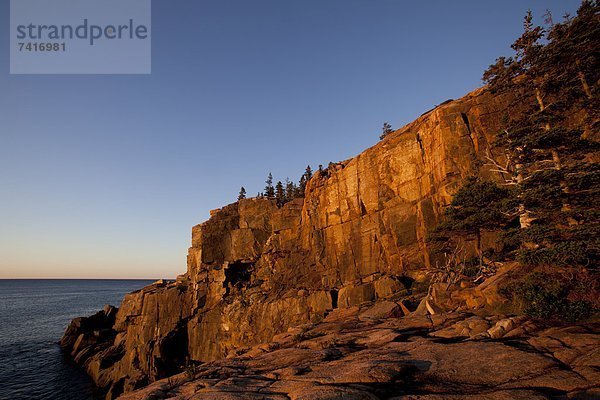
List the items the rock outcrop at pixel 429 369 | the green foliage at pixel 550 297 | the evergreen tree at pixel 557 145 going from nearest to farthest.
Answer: the rock outcrop at pixel 429 369 < the green foliage at pixel 550 297 < the evergreen tree at pixel 557 145

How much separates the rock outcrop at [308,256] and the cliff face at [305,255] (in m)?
0.16

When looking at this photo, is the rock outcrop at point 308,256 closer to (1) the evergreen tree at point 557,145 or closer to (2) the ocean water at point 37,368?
(2) the ocean water at point 37,368

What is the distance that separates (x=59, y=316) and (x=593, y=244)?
119848mm

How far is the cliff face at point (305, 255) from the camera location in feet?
111

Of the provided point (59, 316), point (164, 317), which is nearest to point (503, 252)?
point (164, 317)

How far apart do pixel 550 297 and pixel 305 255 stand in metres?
36.7

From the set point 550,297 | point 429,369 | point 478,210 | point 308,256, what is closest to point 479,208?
point 478,210

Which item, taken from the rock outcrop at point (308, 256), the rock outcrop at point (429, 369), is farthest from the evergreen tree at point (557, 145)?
the rock outcrop at point (308, 256)

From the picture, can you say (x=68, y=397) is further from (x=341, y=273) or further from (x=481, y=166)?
(x=481, y=166)

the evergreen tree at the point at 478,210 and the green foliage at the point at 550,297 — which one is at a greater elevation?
the evergreen tree at the point at 478,210

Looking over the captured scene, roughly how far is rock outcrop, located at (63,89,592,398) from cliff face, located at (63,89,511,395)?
16 centimetres

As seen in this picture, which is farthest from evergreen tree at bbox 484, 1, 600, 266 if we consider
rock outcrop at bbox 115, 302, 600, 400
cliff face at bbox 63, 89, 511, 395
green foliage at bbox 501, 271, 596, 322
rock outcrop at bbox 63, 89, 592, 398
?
rock outcrop at bbox 63, 89, 592, 398

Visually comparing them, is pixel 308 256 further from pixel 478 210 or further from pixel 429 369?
pixel 429 369

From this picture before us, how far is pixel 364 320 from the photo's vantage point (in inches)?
886
